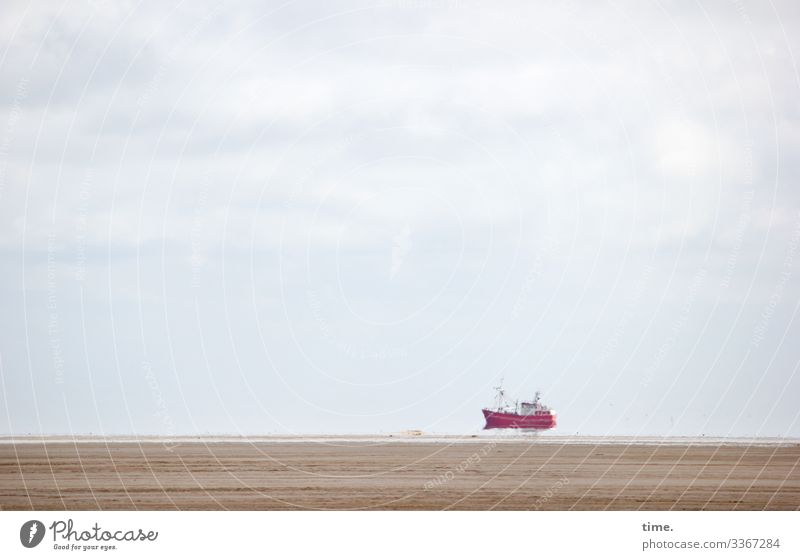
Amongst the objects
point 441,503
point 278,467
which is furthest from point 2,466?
point 441,503

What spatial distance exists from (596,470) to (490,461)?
1652cm

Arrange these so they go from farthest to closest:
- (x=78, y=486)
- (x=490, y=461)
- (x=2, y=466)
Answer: (x=490, y=461)
(x=2, y=466)
(x=78, y=486)

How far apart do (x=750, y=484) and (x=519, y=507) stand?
25653 mm

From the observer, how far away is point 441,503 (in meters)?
61.6

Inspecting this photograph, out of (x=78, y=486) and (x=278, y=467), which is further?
(x=278, y=467)

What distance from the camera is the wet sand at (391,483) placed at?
6209 centimetres

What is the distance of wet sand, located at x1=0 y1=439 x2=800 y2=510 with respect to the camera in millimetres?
62094

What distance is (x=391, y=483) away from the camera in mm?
76375

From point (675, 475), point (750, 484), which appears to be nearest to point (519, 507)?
point (750, 484)
